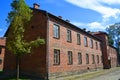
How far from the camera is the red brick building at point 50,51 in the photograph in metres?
19.4

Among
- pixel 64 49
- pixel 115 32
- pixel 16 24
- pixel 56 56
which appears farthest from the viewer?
pixel 115 32

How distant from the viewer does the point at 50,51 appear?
19672mm

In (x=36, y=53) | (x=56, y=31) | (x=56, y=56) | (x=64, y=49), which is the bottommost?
(x=56, y=56)

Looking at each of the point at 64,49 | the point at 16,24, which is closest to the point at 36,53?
the point at 64,49

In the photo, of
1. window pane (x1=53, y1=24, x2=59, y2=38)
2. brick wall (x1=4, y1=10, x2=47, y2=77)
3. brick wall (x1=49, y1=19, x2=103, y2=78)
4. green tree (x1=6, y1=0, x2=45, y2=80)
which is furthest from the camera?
window pane (x1=53, y1=24, x2=59, y2=38)

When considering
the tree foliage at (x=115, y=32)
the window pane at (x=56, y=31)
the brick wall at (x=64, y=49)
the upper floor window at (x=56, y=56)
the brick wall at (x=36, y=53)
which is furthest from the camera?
the tree foliage at (x=115, y=32)

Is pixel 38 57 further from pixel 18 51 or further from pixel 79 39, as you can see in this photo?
pixel 79 39

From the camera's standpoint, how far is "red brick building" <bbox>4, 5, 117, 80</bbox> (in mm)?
19359

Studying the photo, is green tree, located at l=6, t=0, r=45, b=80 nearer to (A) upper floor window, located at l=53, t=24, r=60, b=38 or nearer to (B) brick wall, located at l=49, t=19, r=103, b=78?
(B) brick wall, located at l=49, t=19, r=103, b=78

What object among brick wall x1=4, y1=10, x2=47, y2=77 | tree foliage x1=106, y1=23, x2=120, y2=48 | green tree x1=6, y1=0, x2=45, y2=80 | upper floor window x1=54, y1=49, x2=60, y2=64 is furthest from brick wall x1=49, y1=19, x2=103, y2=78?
tree foliage x1=106, y1=23, x2=120, y2=48

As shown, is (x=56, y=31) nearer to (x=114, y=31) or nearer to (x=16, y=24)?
(x=16, y=24)

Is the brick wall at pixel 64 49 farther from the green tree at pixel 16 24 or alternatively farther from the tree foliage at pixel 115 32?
the tree foliage at pixel 115 32

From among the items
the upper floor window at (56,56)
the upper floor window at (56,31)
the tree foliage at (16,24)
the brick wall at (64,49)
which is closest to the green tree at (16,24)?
the tree foliage at (16,24)

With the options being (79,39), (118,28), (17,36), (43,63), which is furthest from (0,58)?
(118,28)
